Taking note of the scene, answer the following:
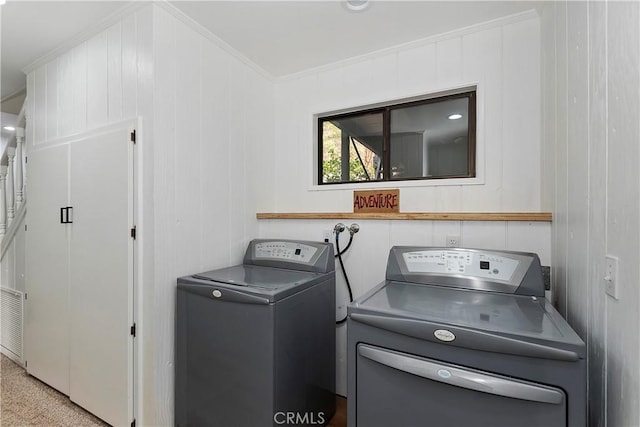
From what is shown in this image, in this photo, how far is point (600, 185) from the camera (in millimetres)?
917

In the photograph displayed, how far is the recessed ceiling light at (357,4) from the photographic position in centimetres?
162

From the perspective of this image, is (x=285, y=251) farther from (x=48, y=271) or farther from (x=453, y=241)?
(x=48, y=271)

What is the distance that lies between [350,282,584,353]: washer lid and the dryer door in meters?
0.14

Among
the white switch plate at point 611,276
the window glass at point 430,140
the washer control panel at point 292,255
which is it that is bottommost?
the washer control panel at point 292,255

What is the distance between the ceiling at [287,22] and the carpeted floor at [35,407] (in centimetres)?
243

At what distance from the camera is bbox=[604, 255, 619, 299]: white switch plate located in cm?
81

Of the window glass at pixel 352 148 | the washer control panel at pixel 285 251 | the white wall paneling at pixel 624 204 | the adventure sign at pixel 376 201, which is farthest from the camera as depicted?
the window glass at pixel 352 148

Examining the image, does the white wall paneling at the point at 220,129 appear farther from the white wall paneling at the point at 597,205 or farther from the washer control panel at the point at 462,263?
the white wall paneling at the point at 597,205

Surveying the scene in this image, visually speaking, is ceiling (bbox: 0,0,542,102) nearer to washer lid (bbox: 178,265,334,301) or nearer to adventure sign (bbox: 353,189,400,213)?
adventure sign (bbox: 353,189,400,213)

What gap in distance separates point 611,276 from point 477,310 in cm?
41

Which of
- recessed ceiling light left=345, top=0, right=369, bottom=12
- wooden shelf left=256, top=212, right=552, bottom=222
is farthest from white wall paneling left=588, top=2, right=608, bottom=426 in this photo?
recessed ceiling light left=345, top=0, right=369, bottom=12

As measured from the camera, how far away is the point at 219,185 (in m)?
2.01

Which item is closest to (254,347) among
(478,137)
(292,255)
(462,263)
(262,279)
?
(262,279)

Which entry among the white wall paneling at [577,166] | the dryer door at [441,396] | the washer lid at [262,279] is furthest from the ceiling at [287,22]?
the dryer door at [441,396]
